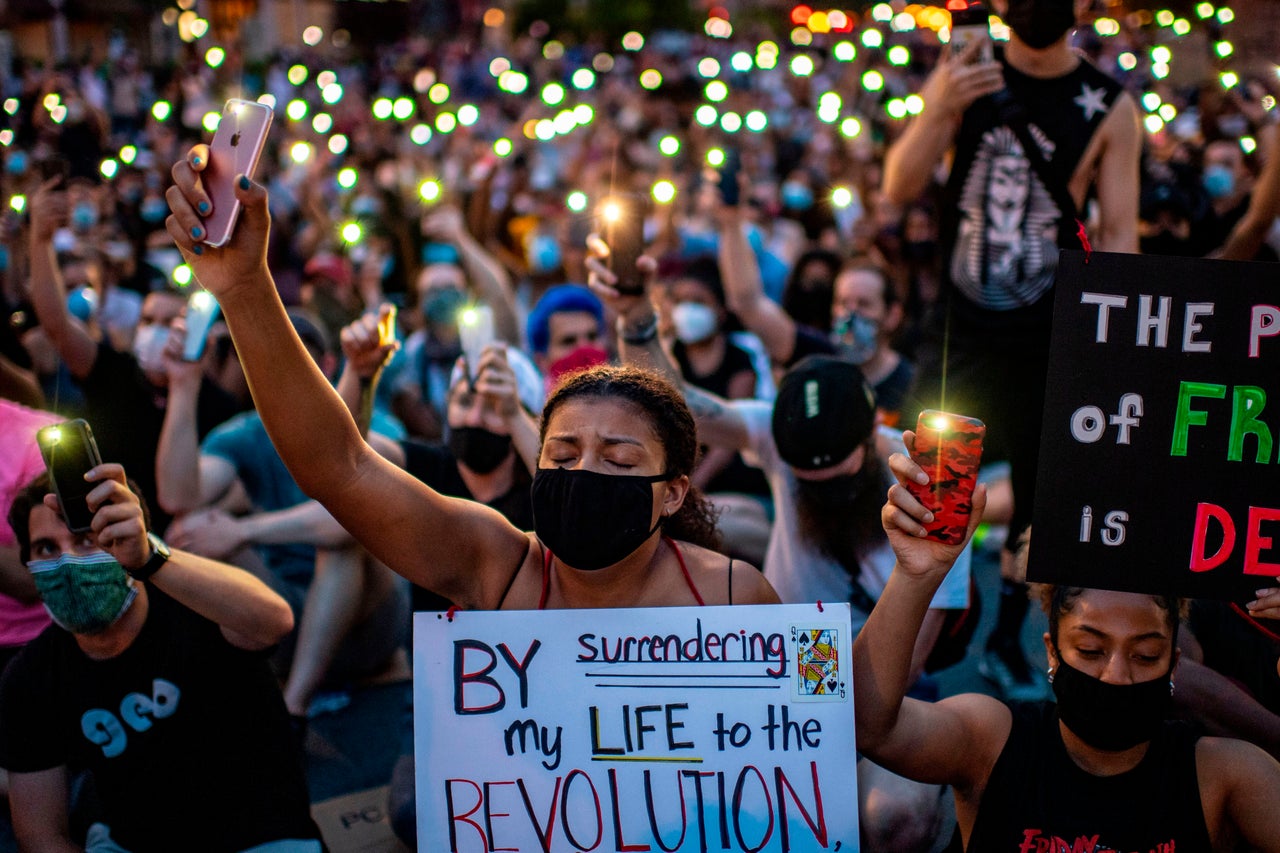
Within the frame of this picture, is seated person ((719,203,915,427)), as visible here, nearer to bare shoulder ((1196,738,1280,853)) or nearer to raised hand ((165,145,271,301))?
bare shoulder ((1196,738,1280,853))

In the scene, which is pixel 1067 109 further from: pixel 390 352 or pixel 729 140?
pixel 729 140

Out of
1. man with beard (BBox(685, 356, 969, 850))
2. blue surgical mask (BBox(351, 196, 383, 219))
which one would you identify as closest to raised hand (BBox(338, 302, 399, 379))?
man with beard (BBox(685, 356, 969, 850))

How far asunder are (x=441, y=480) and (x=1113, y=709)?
2560 millimetres

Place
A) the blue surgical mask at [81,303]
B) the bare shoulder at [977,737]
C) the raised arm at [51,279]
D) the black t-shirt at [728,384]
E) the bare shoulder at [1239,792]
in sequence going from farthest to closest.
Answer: the blue surgical mask at [81,303], the black t-shirt at [728,384], the raised arm at [51,279], the bare shoulder at [977,737], the bare shoulder at [1239,792]

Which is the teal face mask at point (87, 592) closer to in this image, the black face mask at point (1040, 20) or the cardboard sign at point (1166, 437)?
the cardboard sign at point (1166, 437)

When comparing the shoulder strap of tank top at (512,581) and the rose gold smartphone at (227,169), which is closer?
the rose gold smartphone at (227,169)

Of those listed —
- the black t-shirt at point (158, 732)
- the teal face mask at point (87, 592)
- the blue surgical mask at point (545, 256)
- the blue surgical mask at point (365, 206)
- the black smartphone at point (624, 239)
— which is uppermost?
the blue surgical mask at point (365, 206)

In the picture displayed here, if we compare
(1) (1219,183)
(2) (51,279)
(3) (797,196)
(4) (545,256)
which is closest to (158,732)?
(2) (51,279)

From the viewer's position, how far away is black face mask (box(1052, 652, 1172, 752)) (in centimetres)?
218

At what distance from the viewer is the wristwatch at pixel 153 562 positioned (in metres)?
2.51

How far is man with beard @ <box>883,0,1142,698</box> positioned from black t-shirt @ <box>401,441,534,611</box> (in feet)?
4.65

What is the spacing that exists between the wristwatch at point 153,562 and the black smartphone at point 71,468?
131mm

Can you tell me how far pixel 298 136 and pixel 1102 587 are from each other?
1232 cm

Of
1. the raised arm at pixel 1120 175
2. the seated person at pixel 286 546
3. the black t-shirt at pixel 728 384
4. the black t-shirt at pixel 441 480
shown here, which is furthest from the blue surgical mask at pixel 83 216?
the raised arm at pixel 1120 175
